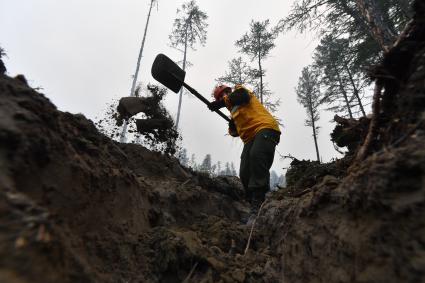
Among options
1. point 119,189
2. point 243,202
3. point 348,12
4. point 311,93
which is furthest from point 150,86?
point 311,93

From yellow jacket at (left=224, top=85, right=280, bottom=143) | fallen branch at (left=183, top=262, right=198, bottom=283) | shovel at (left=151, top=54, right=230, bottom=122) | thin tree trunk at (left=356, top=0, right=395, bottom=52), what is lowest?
fallen branch at (left=183, top=262, right=198, bottom=283)

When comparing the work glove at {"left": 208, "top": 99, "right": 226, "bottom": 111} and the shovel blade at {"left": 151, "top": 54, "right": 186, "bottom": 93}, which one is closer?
the work glove at {"left": 208, "top": 99, "right": 226, "bottom": 111}

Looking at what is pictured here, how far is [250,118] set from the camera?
177 inches

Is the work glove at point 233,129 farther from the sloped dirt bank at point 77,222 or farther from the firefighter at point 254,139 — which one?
the sloped dirt bank at point 77,222

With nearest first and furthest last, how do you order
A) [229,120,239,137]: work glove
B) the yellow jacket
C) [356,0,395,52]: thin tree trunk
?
the yellow jacket
[229,120,239,137]: work glove
[356,0,395,52]: thin tree trunk

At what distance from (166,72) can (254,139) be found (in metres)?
2.34

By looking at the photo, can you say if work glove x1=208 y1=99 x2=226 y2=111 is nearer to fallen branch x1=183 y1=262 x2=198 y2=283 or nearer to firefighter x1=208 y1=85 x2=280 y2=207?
firefighter x1=208 y1=85 x2=280 y2=207

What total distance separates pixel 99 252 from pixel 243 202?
4697 mm

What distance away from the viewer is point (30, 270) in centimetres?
83

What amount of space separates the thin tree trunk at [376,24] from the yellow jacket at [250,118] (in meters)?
4.87

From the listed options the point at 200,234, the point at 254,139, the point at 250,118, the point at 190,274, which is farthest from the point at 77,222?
the point at 250,118

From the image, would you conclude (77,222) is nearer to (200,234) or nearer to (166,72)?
(200,234)

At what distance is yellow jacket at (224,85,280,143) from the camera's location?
14.4 feet

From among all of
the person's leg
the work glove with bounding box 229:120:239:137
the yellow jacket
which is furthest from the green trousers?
the work glove with bounding box 229:120:239:137
